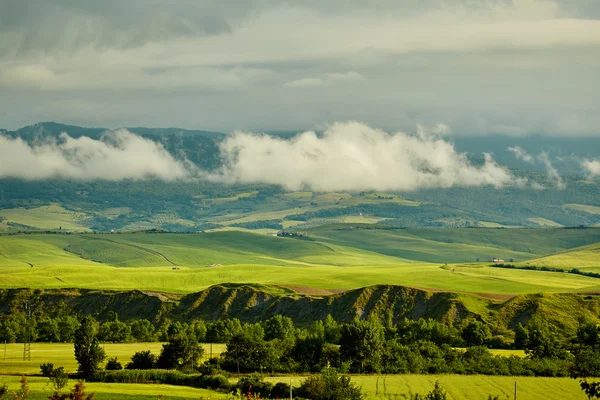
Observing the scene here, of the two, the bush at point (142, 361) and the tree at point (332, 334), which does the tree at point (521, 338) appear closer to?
the tree at point (332, 334)

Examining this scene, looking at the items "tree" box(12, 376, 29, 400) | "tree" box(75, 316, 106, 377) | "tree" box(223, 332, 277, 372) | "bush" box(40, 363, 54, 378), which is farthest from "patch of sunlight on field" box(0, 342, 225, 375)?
"tree" box(12, 376, 29, 400)

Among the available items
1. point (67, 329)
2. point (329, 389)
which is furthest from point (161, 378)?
point (67, 329)

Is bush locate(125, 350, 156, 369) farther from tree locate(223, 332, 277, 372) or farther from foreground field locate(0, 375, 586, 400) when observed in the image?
foreground field locate(0, 375, 586, 400)

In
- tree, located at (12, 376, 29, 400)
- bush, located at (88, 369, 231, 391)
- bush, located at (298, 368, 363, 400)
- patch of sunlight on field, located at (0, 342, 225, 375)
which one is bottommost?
bush, located at (88, 369, 231, 391)

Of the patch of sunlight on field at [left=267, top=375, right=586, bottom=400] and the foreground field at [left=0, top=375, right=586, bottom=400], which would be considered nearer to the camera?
the foreground field at [left=0, top=375, right=586, bottom=400]

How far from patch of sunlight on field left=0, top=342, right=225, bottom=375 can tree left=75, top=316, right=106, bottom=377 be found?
380 cm

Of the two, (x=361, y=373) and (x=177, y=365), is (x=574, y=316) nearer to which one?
(x=361, y=373)

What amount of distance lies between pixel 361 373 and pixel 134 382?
3508 centimetres

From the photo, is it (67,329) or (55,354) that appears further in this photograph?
(67,329)

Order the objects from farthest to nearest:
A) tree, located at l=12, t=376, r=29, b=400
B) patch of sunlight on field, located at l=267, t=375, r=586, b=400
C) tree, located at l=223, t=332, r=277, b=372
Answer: tree, located at l=223, t=332, r=277, b=372 < patch of sunlight on field, located at l=267, t=375, r=586, b=400 < tree, located at l=12, t=376, r=29, b=400

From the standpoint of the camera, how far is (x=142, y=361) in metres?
144

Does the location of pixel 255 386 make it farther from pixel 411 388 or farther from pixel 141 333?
pixel 141 333

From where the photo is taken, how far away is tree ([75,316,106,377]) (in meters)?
132

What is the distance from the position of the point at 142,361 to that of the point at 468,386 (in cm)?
5228
